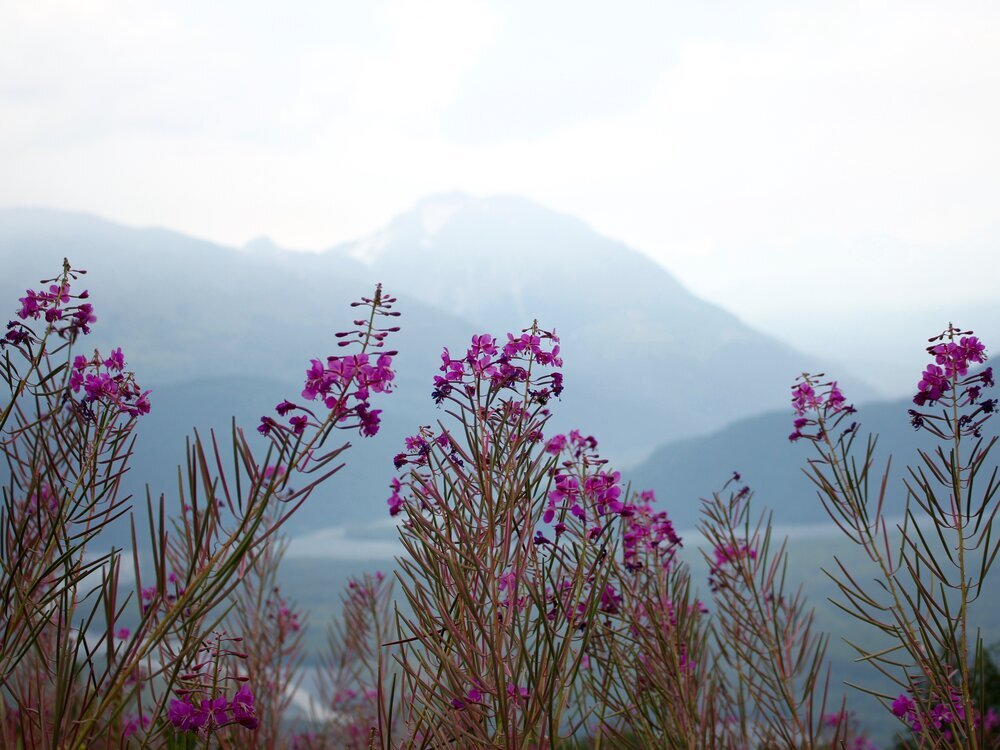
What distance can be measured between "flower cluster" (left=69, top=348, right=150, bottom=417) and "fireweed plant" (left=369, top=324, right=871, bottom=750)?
1.66ft

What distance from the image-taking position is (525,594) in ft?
4.79

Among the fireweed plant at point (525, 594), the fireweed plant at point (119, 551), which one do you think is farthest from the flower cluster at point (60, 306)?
the fireweed plant at point (525, 594)

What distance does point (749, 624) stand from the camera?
227 centimetres

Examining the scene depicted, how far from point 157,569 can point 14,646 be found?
0.95ft

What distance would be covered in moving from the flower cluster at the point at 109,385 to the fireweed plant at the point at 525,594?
51 centimetres

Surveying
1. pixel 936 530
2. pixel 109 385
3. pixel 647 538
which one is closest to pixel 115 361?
pixel 109 385

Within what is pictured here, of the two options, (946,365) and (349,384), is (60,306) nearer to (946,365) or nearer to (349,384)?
(349,384)

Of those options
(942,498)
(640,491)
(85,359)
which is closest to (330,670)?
(640,491)

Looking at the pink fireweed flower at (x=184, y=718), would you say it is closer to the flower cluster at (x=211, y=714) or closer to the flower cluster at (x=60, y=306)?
the flower cluster at (x=211, y=714)

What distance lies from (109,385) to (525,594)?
2.75 feet

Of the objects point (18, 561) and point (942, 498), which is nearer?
point (18, 561)

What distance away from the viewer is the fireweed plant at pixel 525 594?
1.20 m

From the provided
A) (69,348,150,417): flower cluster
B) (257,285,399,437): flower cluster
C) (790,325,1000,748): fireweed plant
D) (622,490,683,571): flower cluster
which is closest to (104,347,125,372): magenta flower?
(69,348,150,417): flower cluster

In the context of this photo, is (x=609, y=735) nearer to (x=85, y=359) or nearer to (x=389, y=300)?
(x=389, y=300)
